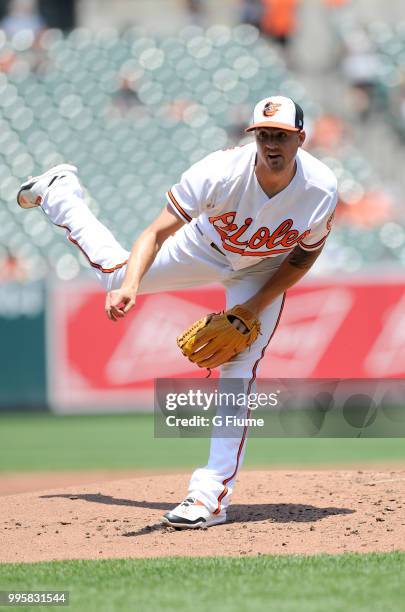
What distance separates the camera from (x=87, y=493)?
5.48 meters

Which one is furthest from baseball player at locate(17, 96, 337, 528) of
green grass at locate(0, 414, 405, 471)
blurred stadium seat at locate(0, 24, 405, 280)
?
blurred stadium seat at locate(0, 24, 405, 280)

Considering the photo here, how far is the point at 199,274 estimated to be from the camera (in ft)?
16.4

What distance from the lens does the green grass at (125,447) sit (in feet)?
26.6

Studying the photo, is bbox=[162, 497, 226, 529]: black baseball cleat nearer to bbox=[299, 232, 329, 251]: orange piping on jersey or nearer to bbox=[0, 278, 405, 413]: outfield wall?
bbox=[299, 232, 329, 251]: orange piping on jersey

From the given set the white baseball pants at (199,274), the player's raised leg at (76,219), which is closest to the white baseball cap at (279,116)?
the white baseball pants at (199,274)

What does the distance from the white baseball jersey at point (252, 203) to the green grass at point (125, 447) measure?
350 centimetres

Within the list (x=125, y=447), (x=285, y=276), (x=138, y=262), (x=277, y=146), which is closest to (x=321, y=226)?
(x=285, y=276)

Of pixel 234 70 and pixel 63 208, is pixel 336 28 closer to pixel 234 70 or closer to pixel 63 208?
pixel 234 70

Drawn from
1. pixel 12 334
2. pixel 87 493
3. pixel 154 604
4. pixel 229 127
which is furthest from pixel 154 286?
pixel 229 127

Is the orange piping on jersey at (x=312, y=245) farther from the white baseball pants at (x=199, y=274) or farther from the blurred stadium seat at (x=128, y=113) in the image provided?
the blurred stadium seat at (x=128, y=113)

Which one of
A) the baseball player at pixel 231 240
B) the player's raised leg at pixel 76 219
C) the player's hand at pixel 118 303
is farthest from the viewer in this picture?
the player's raised leg at pixel 76 219

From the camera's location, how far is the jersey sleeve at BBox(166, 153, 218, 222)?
14.4ft

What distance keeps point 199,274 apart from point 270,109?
1006mm

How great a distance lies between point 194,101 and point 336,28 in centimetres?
207
